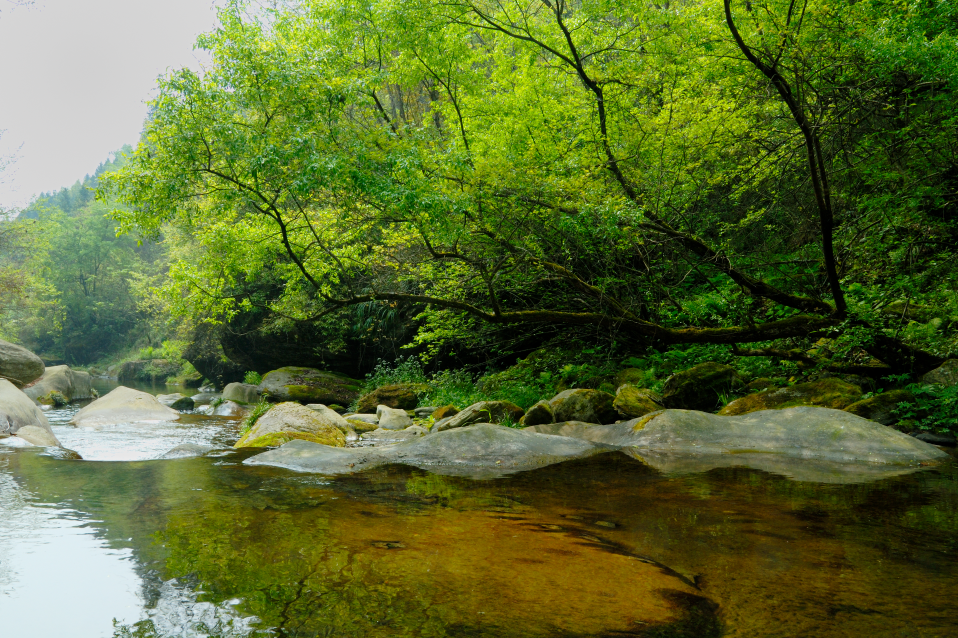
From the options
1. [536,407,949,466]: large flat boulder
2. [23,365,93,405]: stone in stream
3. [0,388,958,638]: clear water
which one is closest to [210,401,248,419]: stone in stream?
[23,365,93,405]: stone in stream

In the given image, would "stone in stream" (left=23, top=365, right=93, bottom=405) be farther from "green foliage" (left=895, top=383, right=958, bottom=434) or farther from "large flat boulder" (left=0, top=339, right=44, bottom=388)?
"green foliage" (left=895, top=383, right=958, bottom=434)

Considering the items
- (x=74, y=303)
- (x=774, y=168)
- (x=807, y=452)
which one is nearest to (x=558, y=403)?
(x=807, y=452)

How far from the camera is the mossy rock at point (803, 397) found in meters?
6.79

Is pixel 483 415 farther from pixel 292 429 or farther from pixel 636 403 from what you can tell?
pixel 292 429

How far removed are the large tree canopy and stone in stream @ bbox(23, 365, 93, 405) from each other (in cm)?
1571

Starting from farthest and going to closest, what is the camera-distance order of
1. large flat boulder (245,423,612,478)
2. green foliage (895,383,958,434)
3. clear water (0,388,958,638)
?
1. green foliage (895,383,958,434)
2. large flat boulder (245,423,612,478)
3. clear water (0,388,958,638)

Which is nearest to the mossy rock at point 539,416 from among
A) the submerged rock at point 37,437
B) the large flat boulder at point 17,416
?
the submerged rock at point 37,437

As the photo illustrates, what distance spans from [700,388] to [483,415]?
10.8ft

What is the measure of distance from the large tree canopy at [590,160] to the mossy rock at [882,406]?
672mm

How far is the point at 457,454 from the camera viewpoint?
→ 6.06 m

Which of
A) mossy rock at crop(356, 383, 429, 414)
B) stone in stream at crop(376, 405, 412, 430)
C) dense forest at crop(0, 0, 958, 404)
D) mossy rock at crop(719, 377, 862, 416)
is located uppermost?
dense forest at crop(0, 0, 958, 404)

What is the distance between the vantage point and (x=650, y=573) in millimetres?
2615

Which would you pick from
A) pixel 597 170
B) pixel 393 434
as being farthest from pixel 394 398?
pixel 597 170

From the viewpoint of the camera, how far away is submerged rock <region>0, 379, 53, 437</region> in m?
8.89
